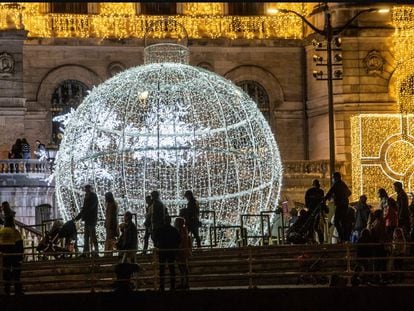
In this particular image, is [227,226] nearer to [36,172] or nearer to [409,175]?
[36,172]

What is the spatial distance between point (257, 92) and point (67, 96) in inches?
259

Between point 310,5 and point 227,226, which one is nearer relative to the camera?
point 227,226

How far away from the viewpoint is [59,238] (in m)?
35.5

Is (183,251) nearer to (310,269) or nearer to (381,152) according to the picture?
(310,269)

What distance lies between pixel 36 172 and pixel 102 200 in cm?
1243

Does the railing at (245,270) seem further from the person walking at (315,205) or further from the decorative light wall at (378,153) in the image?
the decorative light wall at (378,153)

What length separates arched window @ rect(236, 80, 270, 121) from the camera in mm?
56281

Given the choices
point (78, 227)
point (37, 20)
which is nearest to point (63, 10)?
point (37, 20)

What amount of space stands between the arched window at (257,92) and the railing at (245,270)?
22.5 metres

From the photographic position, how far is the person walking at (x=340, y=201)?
1291 inches

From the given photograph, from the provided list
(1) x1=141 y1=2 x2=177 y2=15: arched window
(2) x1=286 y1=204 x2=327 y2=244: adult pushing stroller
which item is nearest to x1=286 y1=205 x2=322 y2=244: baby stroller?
(2) x1=286 y1=204 x2=327 y2=244: adult pushing stroller

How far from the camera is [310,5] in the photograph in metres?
56.1

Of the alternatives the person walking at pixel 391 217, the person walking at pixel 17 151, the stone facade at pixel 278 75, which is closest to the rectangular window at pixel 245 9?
the stone facade at pixel 278 75

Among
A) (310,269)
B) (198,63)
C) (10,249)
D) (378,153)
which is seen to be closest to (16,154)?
(198,63)
